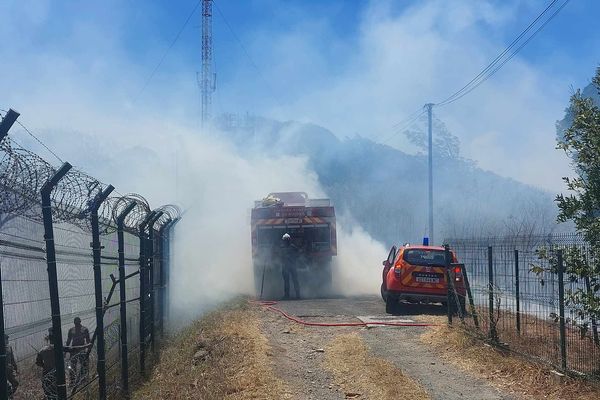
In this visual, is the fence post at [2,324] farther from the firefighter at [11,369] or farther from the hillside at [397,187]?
the hillside at [397,187]

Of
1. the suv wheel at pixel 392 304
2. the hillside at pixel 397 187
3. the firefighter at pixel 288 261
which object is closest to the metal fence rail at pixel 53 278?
the suv wheel at pixel 392 304

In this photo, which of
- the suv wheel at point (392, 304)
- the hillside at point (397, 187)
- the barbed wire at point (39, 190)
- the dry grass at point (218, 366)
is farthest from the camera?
the hillside at point (397, 187)

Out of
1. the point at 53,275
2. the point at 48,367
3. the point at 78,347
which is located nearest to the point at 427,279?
the point at 78,347

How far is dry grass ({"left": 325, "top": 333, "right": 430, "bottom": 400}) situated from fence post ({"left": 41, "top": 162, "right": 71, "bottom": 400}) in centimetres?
314

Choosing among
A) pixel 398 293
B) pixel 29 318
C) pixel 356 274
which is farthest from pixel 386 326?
pixel 356 274

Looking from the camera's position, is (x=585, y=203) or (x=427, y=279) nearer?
(x=585, y=203)

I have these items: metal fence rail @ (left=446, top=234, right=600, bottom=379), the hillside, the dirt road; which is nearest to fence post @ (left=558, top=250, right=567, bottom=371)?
metal fence rail @ (left=446, top=234, right=600, bottom=379)

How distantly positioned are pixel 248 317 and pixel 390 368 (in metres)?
4.80

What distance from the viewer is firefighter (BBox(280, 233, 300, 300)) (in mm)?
17172

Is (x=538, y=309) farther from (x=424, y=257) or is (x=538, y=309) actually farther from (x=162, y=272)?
(x=162, y=272)

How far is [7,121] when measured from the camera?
4090 mm

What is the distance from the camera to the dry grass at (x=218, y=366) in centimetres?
691

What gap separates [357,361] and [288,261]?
8996mm

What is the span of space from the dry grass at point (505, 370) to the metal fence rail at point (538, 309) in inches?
5.5
